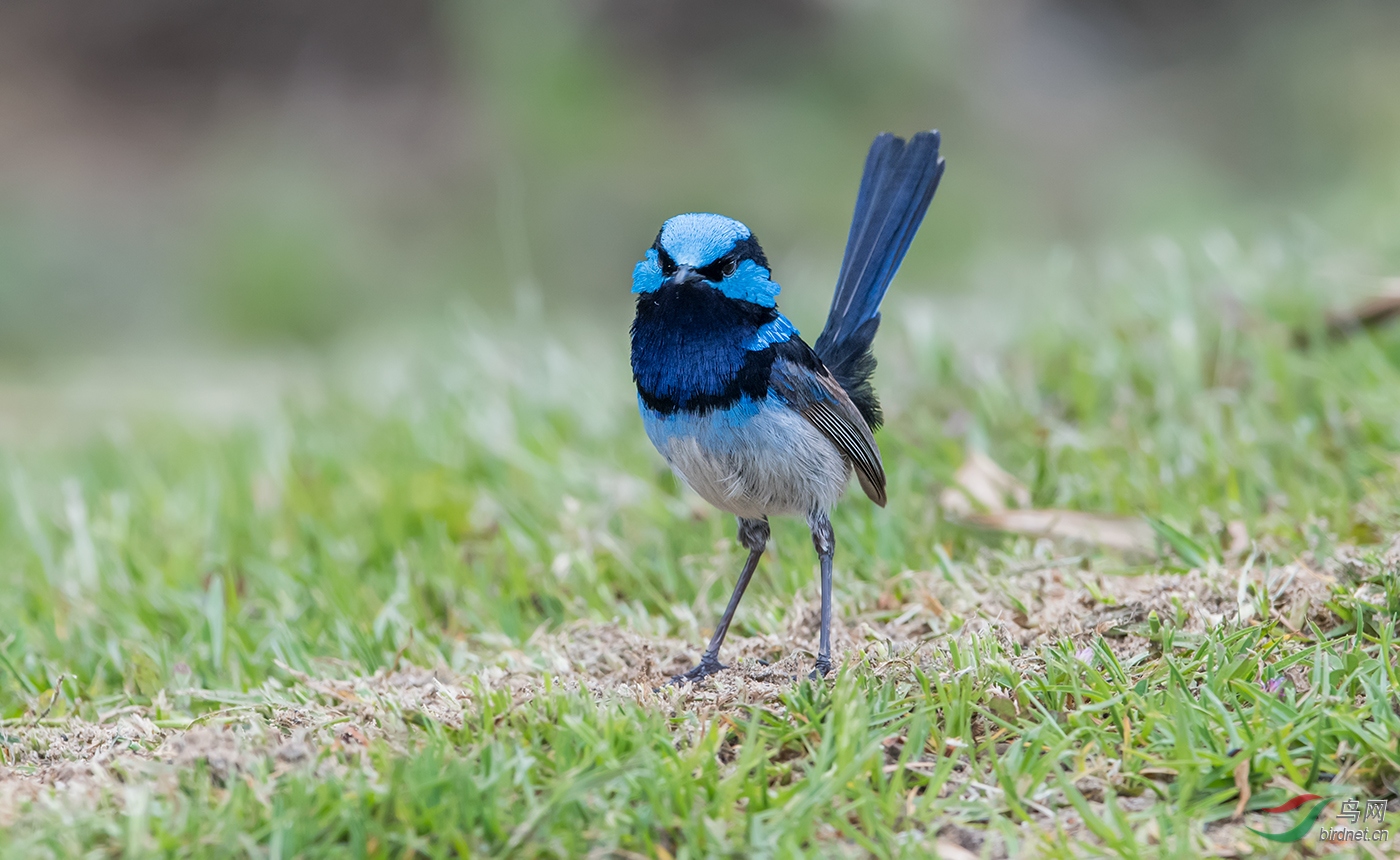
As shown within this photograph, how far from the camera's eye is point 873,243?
135 inches

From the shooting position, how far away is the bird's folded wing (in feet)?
9.86

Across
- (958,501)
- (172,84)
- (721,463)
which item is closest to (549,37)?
(172,84)

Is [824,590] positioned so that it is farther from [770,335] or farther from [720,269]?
[720,269]

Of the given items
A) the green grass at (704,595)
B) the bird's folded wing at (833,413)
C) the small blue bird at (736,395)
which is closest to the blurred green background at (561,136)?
the green grass at (704,595)

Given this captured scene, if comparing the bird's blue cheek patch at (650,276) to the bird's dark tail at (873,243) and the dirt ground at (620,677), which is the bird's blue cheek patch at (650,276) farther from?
the dirt ground at (620,677)

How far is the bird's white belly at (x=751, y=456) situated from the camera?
2898 millimetres

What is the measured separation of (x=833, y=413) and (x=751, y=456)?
1.13 feet

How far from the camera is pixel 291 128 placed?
12.9 m

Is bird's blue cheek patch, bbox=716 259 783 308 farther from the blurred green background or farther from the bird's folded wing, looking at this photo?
the blurred green background

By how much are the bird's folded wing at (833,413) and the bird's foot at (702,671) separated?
66cm

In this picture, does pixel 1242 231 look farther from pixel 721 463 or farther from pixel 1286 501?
pixel 721 463

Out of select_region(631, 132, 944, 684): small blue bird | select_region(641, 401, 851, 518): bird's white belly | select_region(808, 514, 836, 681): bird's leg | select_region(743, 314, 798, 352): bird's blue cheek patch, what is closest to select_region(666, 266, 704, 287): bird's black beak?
select_region(631, 132, 944, 684): small blue bird

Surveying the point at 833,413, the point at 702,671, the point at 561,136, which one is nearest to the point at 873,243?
the point at 833,413

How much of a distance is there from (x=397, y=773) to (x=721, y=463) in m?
1.10
